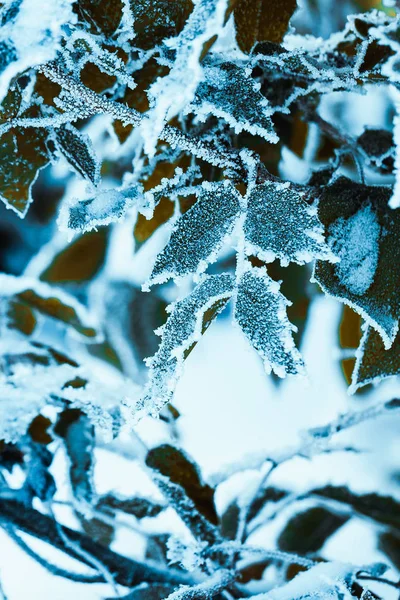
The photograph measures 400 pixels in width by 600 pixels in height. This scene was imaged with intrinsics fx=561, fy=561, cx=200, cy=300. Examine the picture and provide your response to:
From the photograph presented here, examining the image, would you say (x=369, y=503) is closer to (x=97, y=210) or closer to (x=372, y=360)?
(x=372, y=360)

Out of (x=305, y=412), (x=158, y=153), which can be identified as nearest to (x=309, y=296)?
(x=305, y=412)

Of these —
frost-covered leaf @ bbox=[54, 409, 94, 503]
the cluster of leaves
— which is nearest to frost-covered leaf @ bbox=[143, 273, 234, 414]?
the cluster of leaves

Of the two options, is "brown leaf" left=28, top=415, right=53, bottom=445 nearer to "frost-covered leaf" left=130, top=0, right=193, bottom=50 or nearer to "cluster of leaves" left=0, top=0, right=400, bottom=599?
"cluster of leaves" left=0, top=0, right=400, bottom=599

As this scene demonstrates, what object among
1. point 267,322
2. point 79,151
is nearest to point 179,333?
point 267,322

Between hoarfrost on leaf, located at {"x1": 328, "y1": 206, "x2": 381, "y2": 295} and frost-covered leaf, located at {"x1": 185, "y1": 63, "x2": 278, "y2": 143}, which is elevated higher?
frost-covered leaf, located at {"x1": 185, "y1": 63, "x2": 278, "y2": 143}

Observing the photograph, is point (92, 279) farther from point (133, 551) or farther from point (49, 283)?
point (133, 551)

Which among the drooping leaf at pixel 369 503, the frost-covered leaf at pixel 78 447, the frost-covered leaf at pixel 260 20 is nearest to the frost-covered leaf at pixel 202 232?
the frost-covered leaf at pixel 260 20
